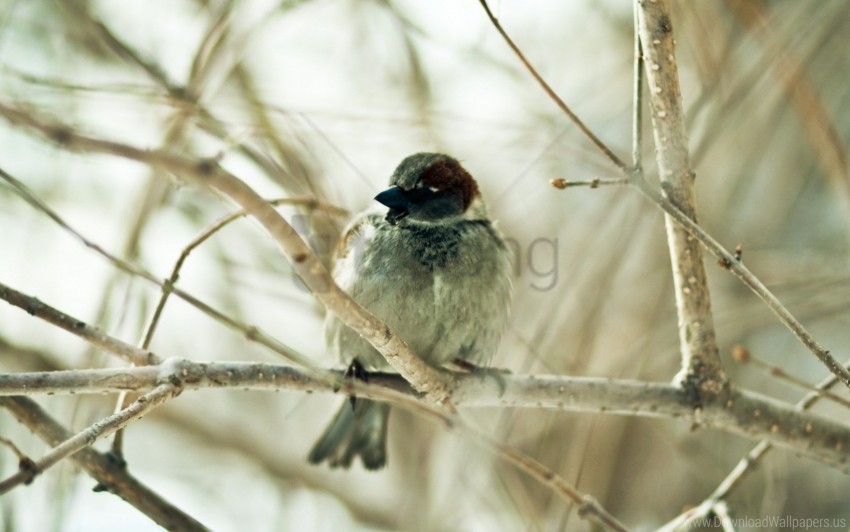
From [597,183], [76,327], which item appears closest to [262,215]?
[597,183]

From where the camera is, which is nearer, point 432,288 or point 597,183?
point 597,183

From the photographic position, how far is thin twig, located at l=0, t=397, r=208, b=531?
2979 millimetres

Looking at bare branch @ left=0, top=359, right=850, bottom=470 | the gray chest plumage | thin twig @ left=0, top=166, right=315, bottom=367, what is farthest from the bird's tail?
thin twig @ left=0, top=166, right=315, bottom=367

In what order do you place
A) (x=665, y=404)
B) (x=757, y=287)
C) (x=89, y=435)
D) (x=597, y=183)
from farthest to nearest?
(x=665, y=404) < (x=597, y=183) < (x=757, y=287) < (x=89, y=435)

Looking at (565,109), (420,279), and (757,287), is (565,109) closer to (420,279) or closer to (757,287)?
(757,287)

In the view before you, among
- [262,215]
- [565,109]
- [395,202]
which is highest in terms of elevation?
[395,202]

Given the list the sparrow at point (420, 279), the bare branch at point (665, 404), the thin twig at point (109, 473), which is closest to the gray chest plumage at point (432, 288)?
the sparrow at point (420, 279)

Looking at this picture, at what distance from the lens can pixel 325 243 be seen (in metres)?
4.46

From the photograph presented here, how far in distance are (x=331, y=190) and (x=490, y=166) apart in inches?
52.8

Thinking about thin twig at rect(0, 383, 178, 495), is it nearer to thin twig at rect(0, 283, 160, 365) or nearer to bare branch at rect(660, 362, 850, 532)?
thin twig at rect(0, 283, 160, 365)

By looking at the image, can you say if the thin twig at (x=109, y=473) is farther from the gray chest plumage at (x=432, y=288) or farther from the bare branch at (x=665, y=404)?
the gray chest plumage at (x=432, y=288)

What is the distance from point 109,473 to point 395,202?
5.22 feet

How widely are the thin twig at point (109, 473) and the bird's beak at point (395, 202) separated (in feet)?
4.85

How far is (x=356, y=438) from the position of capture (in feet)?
13.6
